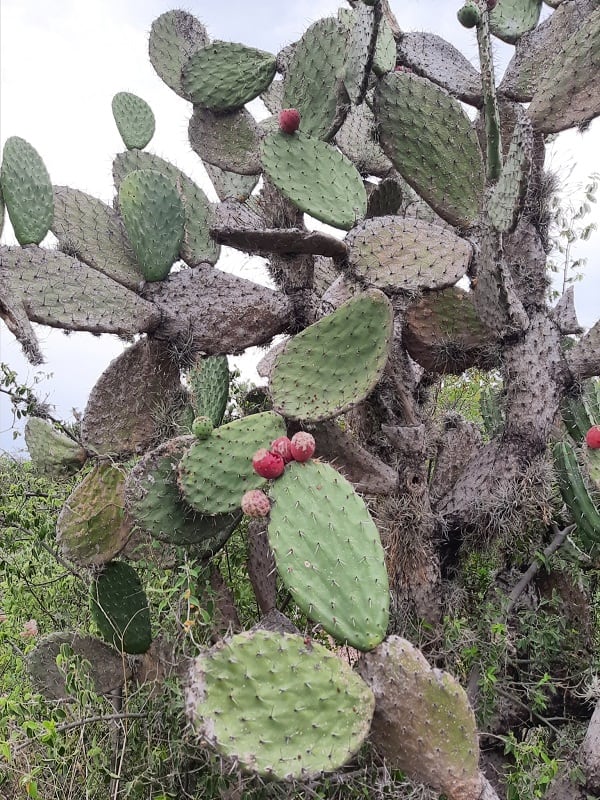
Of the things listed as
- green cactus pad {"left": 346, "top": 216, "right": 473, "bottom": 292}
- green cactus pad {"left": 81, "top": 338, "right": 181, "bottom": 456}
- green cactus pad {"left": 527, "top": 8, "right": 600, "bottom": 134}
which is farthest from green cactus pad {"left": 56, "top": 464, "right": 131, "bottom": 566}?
green cactus pad {"left": 527, "top": 8, "right": 600, "bottom": 134}

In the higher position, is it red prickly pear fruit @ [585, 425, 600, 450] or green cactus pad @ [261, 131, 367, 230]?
green cactus pad @ [261, 131, 367, 230]

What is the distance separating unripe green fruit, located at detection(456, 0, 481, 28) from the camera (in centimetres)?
183

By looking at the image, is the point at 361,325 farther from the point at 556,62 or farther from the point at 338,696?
the point at 556,62

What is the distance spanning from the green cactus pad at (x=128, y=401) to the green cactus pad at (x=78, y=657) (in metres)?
0.60

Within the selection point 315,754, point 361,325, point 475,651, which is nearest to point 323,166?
point 361,325

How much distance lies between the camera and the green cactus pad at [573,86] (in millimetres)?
2152

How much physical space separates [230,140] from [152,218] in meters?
0.62

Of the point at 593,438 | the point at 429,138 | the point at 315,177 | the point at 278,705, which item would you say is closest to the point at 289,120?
the point at 315,177

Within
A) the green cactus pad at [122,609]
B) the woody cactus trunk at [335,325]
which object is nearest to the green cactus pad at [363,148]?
the woody cactus trunk at [335,325]

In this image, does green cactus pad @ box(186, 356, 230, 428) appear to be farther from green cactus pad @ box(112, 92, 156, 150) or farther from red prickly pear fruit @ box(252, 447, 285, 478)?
green cactus pad @ box(112, 92, 156, 150)

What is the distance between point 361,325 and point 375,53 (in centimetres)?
103

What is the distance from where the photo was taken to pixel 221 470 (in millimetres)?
1827

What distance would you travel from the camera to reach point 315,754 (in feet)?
4.32

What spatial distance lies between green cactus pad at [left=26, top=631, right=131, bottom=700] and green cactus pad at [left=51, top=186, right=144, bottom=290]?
1.15 metres
